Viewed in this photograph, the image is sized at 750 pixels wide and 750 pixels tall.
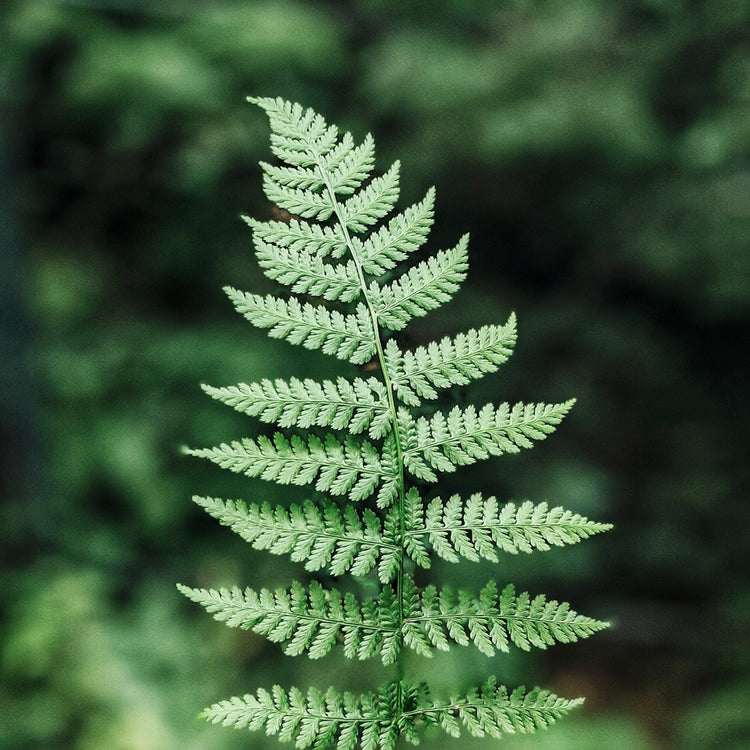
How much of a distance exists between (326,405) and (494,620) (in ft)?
0.69

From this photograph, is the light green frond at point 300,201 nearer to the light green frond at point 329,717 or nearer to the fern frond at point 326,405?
the fern frond at point 326,405

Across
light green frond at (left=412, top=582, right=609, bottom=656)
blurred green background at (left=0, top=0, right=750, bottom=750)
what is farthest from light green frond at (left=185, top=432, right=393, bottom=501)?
blurred green background at (left=0, top=0, right=750, bottom=750)

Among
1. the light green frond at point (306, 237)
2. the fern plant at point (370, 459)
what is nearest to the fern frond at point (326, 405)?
the fern plant at point (370, 459)

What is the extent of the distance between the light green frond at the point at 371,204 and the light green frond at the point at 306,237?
1cm

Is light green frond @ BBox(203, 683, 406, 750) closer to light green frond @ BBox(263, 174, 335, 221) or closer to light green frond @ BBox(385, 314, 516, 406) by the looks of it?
light green frond @ BBox(385, 314, 516, 406)

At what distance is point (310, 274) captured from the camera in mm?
556

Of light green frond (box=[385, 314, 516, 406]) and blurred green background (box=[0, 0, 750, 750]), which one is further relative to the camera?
blurred green background (box=[0, 0, 750, 750])

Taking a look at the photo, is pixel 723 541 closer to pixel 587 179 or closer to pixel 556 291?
pixel 556 291

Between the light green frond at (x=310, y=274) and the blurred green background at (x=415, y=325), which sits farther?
the blurred green background at (x=415, y=325)

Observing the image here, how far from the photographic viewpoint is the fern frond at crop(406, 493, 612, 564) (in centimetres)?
55

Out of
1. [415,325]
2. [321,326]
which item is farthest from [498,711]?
[415,325]

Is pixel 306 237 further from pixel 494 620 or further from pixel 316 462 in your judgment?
pixel 494 620

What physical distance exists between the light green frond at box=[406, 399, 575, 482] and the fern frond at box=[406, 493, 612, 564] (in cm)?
4

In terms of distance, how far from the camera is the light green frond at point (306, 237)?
0.56m
